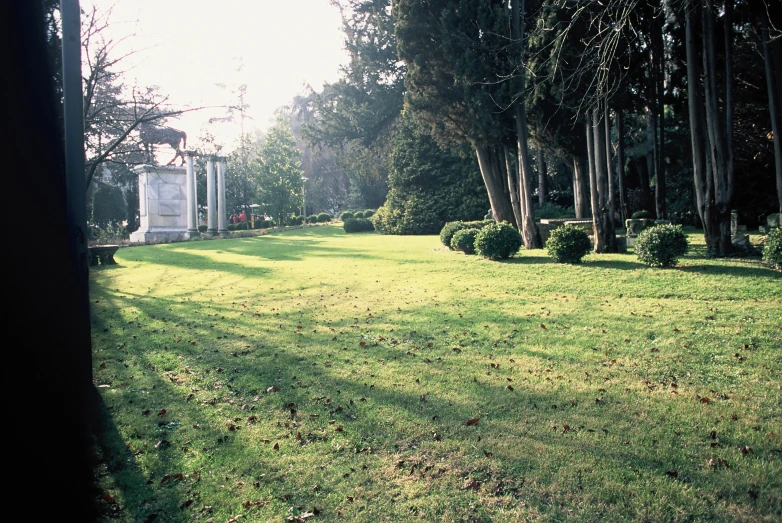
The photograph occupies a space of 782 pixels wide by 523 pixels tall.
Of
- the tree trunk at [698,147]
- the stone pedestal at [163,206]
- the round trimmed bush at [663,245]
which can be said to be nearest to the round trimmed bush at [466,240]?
the round trimmed bush at [663,245]

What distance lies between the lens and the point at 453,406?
4.57 m

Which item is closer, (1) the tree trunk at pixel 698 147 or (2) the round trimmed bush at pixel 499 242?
(1) the tree trunk at pixel 698 147

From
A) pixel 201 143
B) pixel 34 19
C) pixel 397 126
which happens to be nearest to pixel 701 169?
pixel 34 19

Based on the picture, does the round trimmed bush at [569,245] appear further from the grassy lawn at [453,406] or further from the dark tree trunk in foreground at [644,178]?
the dark tree trunk in foreground at [644,178]

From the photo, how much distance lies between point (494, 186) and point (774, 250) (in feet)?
35.6

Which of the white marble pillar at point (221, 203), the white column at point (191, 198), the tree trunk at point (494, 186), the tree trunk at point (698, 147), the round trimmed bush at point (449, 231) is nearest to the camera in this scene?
the tree trunk at point (698, 147)

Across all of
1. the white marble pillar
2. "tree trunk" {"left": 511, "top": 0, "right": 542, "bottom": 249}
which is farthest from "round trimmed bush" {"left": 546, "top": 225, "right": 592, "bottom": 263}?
the white marble pillar

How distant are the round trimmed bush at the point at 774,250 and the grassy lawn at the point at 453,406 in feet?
2.07

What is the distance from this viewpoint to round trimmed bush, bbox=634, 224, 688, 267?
1098 cm

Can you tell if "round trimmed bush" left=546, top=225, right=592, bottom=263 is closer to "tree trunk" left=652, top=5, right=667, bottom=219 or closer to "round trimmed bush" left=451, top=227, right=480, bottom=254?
"round trimmed bush" left=451, top=227, right=480, bottom=254

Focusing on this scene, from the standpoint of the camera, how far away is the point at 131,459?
12.3ft

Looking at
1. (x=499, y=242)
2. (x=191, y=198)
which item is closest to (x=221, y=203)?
(x=191, y=198)

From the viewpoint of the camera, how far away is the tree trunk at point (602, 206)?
45.5ft

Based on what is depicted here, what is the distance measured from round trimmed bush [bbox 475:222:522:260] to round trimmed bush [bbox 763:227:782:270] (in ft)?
18.4
